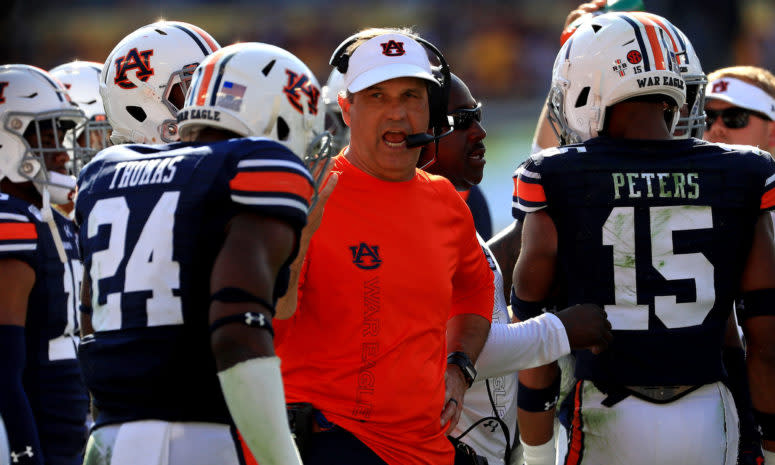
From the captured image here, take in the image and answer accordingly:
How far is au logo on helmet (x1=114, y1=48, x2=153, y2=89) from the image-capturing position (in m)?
3.53

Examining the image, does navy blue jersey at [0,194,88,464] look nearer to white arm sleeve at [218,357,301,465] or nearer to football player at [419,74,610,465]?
football player at [419,74,610,465]

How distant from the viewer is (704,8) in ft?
45.4

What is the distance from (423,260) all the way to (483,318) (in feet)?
1.36

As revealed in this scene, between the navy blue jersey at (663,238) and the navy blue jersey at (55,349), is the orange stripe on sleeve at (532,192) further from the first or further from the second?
the navy blue jersey at (55,349)

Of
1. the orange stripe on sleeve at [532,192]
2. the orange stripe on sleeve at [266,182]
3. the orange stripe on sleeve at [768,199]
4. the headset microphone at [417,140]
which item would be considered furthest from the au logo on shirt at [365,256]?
the orange stripe on sleeve at [768,199]

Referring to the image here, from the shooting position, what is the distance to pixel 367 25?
17.9 meters

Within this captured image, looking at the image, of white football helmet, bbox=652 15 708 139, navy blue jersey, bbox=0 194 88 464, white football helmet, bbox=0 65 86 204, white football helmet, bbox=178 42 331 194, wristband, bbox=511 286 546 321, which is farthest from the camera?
white football helmet, bbox=0 65 86 204

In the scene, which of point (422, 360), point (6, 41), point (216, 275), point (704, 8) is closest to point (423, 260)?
point (422, 360)

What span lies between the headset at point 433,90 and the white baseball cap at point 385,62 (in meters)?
0.06

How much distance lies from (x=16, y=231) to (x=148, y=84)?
2.25ft

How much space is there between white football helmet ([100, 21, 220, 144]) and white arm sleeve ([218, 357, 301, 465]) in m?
1.57

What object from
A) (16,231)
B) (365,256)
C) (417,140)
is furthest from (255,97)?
(16,231)

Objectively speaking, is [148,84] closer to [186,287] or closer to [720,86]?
[186,287]

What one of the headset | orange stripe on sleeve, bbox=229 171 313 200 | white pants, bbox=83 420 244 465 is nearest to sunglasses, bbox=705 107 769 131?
the headset
